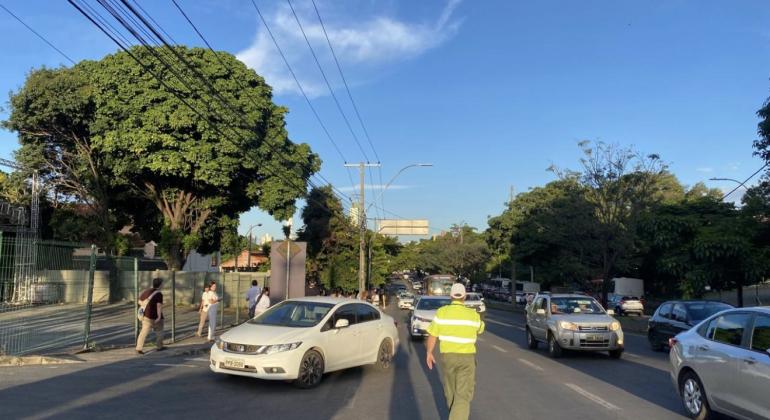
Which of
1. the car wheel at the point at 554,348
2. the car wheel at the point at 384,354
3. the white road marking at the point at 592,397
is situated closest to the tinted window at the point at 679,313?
the car wheel at the point at 554,348

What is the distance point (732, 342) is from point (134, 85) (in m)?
25.7

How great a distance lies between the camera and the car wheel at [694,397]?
7473mm

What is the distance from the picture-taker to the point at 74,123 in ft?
91.7

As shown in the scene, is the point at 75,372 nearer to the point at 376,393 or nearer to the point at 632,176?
the point at 376,393

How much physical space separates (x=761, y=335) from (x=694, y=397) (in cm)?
139

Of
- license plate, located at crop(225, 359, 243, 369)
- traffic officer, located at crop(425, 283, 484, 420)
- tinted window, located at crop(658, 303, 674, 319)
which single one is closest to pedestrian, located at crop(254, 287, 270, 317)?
license plate, located at crop(225, 359, 243, 369)

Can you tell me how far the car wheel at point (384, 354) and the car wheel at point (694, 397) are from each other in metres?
5.91

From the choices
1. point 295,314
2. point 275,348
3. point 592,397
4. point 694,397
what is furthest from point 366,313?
point 694,397

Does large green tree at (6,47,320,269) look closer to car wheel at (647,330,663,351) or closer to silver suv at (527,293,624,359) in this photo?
silver suv at (527,293,624,359)

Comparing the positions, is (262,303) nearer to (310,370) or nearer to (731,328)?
(310,370)

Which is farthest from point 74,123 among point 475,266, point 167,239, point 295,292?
point 475,266

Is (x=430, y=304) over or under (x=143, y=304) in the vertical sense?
under

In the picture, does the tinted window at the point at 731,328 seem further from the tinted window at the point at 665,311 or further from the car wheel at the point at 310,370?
the tinted window at the point at 665,311

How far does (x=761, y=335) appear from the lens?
268 inches
